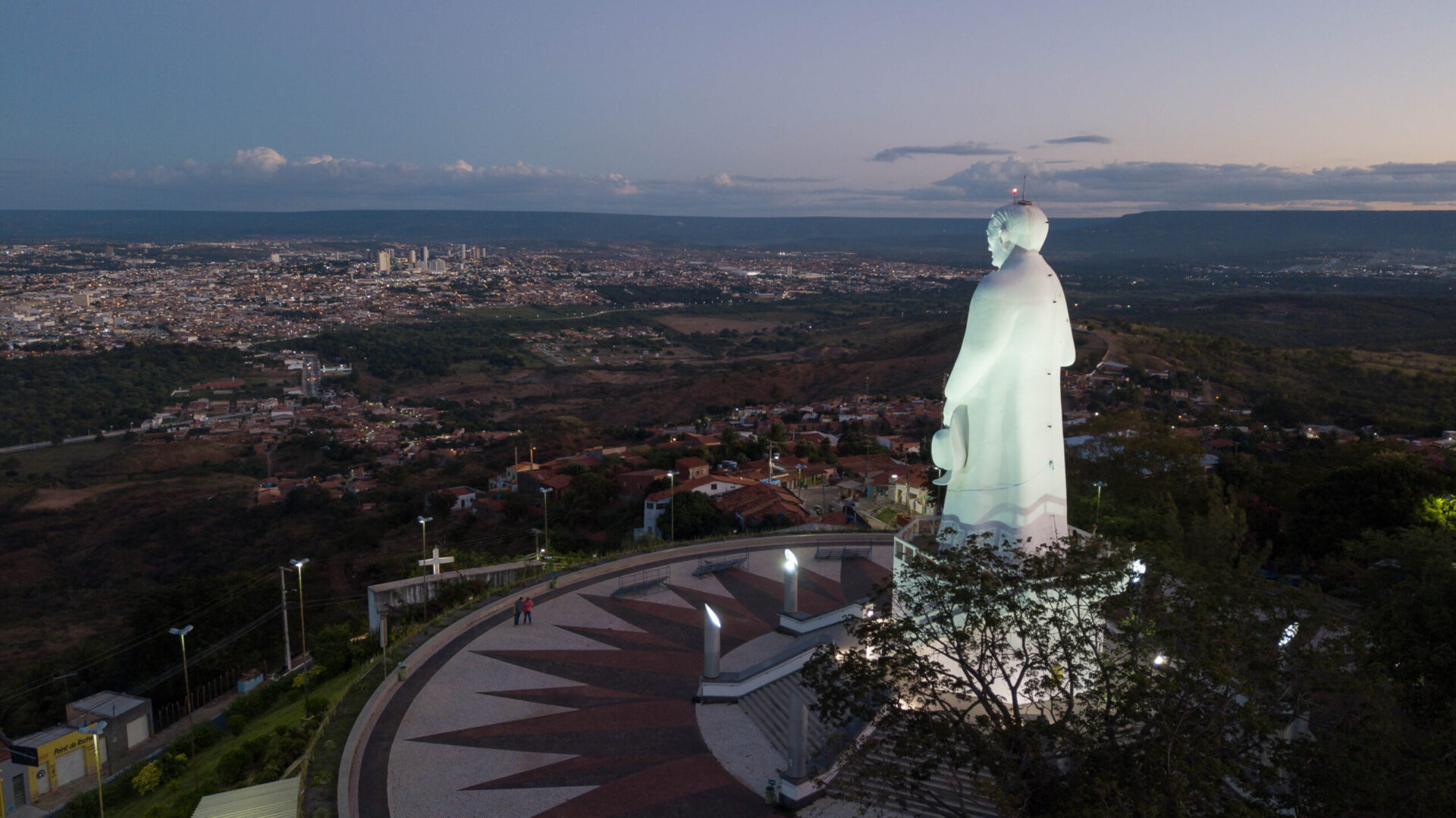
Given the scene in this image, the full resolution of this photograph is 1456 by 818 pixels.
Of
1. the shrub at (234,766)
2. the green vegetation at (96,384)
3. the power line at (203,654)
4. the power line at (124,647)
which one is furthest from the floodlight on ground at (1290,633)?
the green vegetation at (96,384)

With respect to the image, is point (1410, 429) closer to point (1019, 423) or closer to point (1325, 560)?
point (1325, 560)

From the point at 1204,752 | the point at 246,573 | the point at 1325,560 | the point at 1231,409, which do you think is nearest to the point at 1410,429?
the point at 1231,409

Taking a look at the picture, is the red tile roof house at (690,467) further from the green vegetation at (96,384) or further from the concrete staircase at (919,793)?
the green vegetation at (96,384)

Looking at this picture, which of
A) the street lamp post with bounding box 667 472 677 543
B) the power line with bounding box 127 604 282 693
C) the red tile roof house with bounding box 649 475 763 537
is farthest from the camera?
the red tile roof house with bounding box 649 475 763 537

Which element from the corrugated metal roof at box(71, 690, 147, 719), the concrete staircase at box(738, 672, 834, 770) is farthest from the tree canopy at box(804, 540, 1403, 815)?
the corrugated metal roof at box(71, 690, 147, 719)

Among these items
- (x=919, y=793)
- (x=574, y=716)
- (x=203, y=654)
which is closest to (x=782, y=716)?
(x=574, y=716)

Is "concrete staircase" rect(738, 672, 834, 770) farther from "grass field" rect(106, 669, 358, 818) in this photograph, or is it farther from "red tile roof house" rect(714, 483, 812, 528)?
"red tile roof house" rect(714, 483, 812, 528)

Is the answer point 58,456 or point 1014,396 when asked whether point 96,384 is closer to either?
point 58,456
